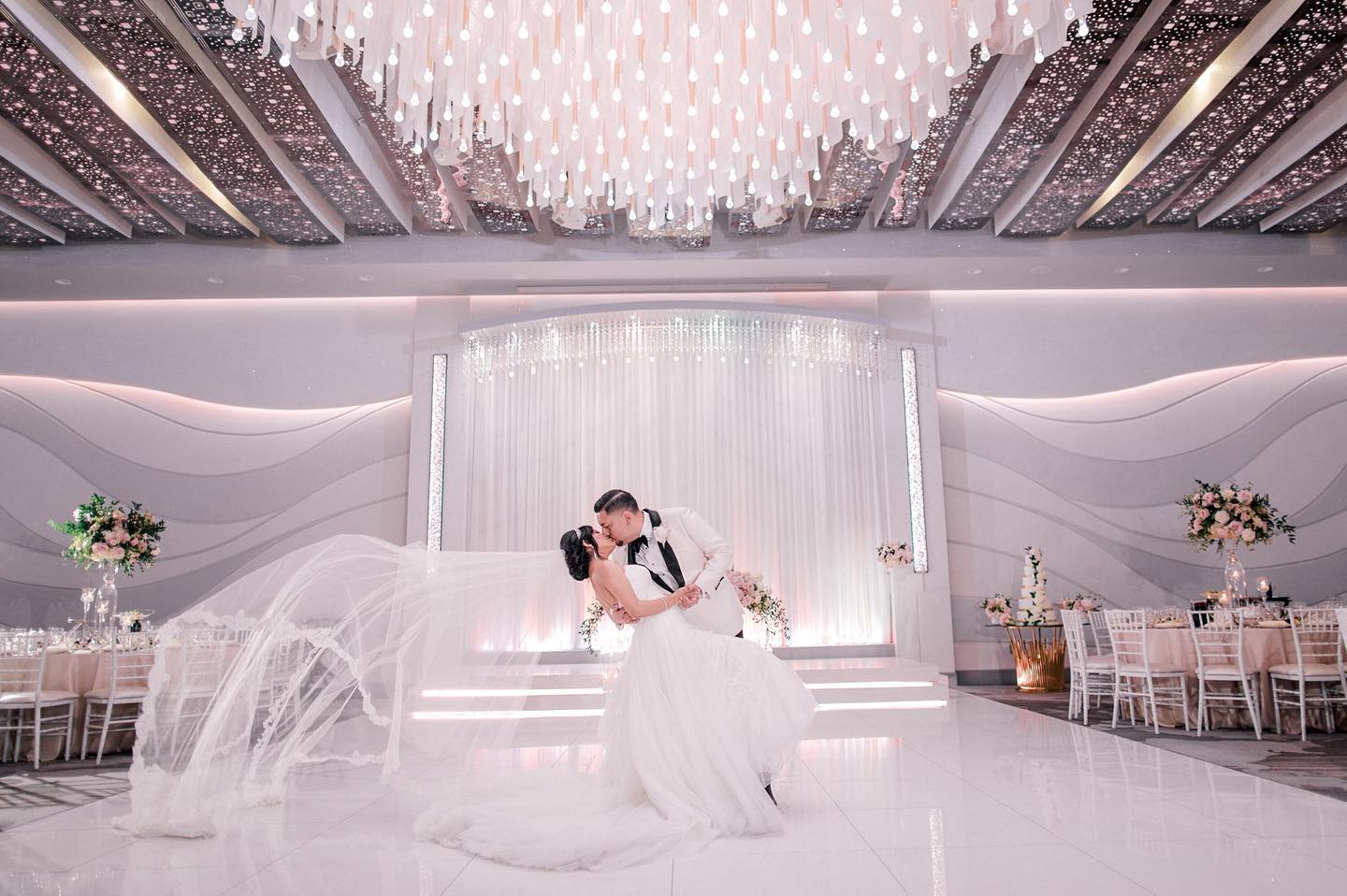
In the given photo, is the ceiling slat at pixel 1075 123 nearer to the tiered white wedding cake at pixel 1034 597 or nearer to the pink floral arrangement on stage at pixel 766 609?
the tiered white wedding cake at pixel 1034 597

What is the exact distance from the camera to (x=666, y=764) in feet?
12.5

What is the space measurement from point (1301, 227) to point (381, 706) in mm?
10748

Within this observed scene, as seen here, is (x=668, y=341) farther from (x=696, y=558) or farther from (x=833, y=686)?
(x=696, y=558)

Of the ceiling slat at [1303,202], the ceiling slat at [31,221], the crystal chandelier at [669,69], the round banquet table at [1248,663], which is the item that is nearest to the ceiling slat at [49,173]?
the ceiling slat at [31,221]

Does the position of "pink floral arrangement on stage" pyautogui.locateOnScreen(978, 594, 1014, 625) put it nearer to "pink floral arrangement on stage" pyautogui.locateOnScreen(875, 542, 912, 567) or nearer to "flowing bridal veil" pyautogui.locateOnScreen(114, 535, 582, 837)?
"pink floral arrangement on stage" pyautogui.locateOnScreen(875, 542, 912, 567)

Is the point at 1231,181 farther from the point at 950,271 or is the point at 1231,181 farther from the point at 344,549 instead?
the point at 344,549

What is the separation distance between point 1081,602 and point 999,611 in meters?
0.97

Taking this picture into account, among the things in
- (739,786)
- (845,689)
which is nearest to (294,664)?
(739,786)

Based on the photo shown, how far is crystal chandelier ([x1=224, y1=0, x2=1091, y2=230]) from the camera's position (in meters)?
3.43

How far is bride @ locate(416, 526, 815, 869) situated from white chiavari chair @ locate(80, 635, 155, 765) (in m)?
3.60

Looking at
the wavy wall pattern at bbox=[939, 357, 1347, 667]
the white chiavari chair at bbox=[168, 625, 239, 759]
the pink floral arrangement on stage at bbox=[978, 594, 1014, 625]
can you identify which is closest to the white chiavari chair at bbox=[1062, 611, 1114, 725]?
the pink floral arrangement on stage at bbox=[978, 594, 1014, 625]

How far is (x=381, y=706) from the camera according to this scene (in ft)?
13.6

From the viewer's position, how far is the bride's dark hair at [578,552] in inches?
157

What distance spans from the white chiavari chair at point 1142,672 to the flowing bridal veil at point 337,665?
487 centimetres
